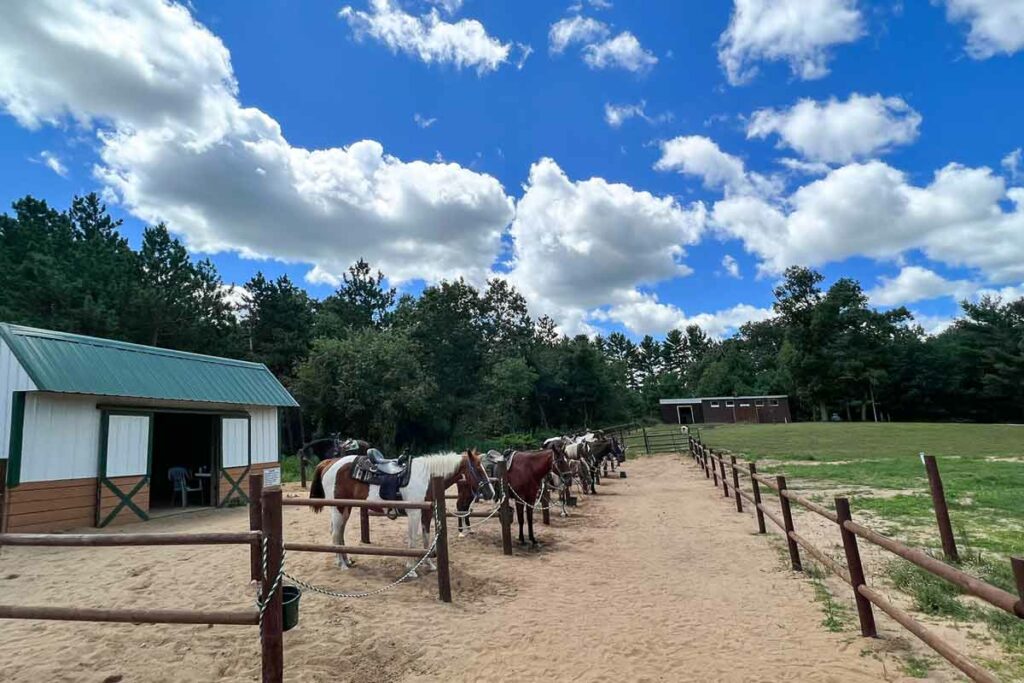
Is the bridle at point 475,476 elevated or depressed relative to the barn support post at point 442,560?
elevated

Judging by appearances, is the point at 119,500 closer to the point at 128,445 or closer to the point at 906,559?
the point at 128,445

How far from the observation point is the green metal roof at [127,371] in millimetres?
8930

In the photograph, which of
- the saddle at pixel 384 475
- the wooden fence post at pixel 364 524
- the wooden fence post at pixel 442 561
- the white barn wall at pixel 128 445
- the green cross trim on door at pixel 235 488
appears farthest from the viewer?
the green cross trim on door at pixel 235 488

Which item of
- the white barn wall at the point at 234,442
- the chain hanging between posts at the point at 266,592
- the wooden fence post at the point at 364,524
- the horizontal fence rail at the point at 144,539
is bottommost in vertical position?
the wooden fence post at the point at 364,524

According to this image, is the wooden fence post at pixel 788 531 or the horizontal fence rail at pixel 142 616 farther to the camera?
the wooden fence post at pixel 788 531

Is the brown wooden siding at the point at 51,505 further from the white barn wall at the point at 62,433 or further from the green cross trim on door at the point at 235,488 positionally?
the green cross trim on door at the point at 235,488

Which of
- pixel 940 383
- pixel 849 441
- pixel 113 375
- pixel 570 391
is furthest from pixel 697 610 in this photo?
pixel 940 383

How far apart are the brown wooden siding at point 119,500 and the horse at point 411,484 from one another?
18.3ft

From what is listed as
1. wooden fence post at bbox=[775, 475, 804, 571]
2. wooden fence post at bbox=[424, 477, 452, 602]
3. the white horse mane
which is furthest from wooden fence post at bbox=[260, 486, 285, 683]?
wooden fence post at bbox=[775, 475, 804, 571]

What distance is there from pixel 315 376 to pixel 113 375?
16893 millimetres

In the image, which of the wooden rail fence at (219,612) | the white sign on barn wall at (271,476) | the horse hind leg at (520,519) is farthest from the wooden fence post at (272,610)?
the white sign on barn wall at (271,476)

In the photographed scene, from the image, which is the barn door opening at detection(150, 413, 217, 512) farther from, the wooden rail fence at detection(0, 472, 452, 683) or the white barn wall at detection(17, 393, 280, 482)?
the wooden rail fence at detection(0, 472, 452, 683)

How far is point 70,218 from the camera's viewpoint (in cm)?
2819

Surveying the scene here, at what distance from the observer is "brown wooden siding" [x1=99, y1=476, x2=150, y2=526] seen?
952 centimetres
